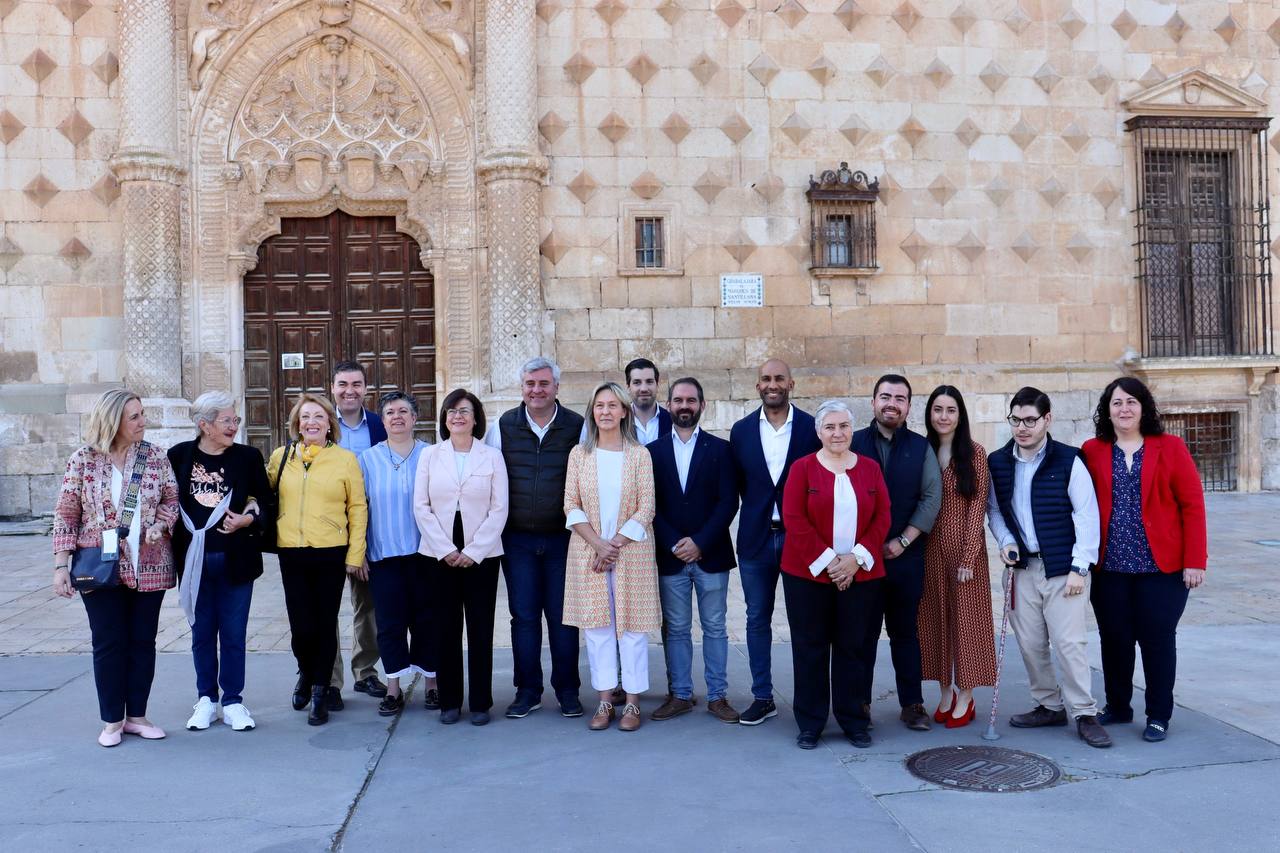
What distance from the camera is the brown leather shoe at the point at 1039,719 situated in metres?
5.39

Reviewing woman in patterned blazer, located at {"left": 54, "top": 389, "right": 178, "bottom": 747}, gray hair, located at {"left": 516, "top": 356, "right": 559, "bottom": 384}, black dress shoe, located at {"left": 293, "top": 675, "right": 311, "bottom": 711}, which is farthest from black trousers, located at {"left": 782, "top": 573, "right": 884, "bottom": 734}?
woman in patterned blazer, located at {"left": 54, "top": 389, "right": 178, "bottom": 747}

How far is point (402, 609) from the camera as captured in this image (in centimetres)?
584

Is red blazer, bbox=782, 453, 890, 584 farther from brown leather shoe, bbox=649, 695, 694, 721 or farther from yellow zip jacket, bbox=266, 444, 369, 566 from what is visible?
yellow zip jacket, bbox=266, 444, 369, 566

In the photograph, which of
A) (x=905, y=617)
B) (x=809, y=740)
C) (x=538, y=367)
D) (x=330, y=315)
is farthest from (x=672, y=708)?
(x=330, y=315)

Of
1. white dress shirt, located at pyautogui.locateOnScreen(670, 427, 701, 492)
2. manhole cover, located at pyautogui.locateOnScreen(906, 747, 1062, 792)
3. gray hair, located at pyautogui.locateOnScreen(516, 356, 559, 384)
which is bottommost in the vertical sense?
manhole cover, located at pyautogui.locateOnScreen(906, 747, 1062, 792)

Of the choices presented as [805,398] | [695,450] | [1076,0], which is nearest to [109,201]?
[805,398]

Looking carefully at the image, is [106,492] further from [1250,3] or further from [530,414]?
[1250,3]

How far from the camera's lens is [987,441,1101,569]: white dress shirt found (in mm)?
5223

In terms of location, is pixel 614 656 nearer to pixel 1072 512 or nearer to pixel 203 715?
pixel 203 715

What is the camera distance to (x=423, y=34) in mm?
12336

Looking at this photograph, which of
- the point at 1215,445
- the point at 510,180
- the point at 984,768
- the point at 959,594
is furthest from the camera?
the point at 1215,445

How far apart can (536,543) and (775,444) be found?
138 centimetres

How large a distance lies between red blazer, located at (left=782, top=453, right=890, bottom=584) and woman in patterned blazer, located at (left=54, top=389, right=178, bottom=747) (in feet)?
10.2

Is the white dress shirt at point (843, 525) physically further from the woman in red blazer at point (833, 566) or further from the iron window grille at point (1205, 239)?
the iron window grille at point (1205, 239)
